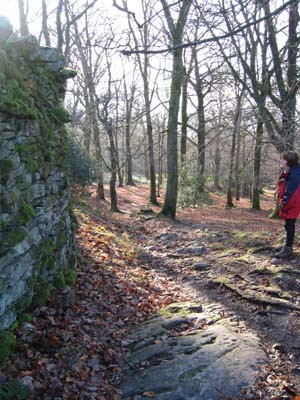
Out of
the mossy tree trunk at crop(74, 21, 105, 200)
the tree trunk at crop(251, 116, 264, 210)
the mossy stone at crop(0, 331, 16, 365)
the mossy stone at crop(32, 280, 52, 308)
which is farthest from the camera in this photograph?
the tree trunk at crop(251, 116, 264, 210)

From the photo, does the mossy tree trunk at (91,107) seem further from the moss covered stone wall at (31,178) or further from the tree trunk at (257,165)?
the moss covered stone wall at (31,178)

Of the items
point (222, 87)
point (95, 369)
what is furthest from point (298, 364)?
point (222, 87)

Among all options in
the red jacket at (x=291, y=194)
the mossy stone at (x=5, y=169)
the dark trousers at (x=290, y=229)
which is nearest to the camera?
the mossy stone at (x=5, y=169)

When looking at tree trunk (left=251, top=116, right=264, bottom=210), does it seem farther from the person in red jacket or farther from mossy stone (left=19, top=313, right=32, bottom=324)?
mossy stone (left=19, top=313, right=32, bottom=324)

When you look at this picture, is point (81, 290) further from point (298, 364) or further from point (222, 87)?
point (222, 87)

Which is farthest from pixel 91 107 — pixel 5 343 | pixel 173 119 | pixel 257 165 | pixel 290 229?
pixel 5 343

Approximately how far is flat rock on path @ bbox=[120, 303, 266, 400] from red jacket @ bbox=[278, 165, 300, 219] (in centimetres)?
227

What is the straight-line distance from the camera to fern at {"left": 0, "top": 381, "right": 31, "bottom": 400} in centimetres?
298

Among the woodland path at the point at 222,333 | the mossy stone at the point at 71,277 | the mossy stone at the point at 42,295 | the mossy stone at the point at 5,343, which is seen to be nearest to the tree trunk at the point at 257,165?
the woodland path at the point at 222,333

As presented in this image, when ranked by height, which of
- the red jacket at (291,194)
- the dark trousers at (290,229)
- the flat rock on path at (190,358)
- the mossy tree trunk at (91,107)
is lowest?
the flat rock on path at (190,358)

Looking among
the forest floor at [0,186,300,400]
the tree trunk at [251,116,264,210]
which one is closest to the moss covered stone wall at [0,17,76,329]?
the forest floor at [0,186,300,400]

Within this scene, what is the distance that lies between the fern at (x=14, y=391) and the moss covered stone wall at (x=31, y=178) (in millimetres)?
531

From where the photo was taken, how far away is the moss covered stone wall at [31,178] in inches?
135

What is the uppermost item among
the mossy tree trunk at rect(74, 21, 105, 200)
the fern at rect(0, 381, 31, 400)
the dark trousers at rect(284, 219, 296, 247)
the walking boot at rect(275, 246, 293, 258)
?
the mossy tree trunk at rect(74, 21, 105, 200)
